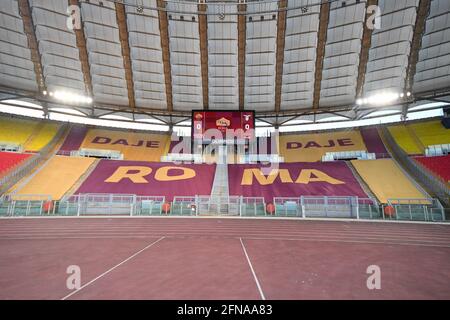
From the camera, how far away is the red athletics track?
13.0 feet

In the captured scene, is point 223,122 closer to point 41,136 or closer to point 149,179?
point 149,179

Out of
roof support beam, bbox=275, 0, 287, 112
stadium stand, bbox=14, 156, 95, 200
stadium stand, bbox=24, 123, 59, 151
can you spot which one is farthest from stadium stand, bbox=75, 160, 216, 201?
roof support beam, bbox=275, 0, 287, 112

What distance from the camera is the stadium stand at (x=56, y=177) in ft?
62.0

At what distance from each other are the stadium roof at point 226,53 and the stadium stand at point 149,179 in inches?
301

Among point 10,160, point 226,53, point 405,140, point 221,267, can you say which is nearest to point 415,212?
point 405,140

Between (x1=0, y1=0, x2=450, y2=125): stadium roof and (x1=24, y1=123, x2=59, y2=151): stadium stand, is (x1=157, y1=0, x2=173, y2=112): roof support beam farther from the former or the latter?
(x1=24, y1=123, x2=59, y2=151): stadium stand

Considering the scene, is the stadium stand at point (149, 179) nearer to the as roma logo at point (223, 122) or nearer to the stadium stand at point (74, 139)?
the stadium stand at point (74, 139)

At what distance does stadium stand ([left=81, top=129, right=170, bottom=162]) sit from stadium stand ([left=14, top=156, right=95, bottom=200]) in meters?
3.92

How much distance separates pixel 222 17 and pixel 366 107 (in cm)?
1975

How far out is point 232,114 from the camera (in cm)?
2370

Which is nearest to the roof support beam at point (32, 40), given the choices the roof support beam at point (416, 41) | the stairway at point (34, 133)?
the stairway at point (34, 133)

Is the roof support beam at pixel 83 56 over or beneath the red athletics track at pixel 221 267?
over

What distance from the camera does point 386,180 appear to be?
69.1ft

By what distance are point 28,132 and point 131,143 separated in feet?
34.6
